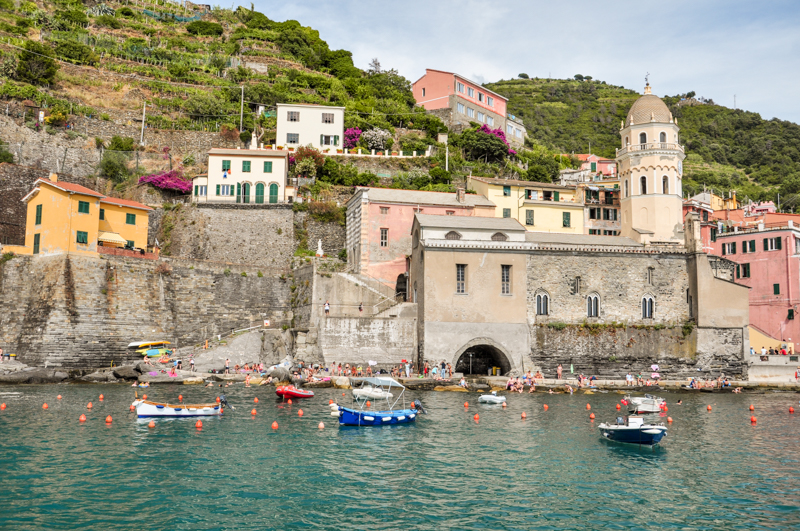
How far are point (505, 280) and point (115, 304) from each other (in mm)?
25706

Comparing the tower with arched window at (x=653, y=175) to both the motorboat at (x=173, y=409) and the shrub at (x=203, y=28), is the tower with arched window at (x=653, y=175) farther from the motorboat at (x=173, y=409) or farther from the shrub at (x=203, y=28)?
the shrub at (x=203, y=28)

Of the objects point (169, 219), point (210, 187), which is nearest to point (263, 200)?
point (210, 187)

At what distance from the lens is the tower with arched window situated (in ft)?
164

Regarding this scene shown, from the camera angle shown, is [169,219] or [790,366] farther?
[169,219]

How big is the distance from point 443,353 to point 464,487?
872 inches

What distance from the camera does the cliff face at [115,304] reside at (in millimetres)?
38000

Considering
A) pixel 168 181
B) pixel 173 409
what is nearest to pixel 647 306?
pixel 173 409

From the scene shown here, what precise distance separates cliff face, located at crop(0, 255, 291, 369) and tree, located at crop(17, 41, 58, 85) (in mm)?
29745

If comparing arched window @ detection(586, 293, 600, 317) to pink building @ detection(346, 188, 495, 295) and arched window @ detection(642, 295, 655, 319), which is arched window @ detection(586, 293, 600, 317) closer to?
arched window @ detection(642, 295, 655, 319)

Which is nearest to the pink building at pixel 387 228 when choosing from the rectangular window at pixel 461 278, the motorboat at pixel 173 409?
the rectangular window at pixel 461 278

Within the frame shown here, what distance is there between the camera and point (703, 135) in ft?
400

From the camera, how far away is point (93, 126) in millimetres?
59094

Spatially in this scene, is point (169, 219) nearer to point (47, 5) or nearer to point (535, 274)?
point (535, 274)

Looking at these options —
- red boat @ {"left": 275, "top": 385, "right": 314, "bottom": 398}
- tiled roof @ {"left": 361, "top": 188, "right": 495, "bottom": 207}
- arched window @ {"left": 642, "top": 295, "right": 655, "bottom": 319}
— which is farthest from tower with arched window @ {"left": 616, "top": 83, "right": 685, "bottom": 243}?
red boat @ {"left": 275, "top": 385, "right": 314, "bottom": 398}
